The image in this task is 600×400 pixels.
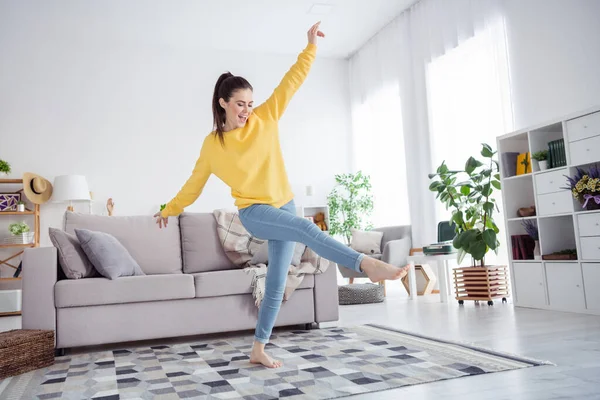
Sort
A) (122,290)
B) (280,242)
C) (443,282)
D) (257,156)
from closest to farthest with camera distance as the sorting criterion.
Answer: (257,156) < (280,242) < (122,290) < (443,282)

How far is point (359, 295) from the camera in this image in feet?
17.3

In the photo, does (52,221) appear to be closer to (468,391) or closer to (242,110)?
(242,110)

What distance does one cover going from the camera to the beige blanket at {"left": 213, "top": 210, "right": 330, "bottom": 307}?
348cm

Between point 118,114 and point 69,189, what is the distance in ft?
4.28

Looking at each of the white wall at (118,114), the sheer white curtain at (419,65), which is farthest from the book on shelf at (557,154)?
the white wall at (118,114)

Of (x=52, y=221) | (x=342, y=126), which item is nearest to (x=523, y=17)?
(x=342, y=126)

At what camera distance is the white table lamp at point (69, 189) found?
6.24 metres

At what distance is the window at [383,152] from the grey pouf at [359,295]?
1910 mm

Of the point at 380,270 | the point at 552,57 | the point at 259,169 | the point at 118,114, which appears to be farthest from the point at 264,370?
the point at 118,114

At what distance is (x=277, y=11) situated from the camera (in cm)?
648

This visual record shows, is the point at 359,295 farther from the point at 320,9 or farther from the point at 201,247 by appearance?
the point at 320,9

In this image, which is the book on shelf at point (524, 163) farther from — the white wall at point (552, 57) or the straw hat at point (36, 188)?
the straw hat at point (36, 188)

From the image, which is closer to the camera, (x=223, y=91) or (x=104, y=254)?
(x=223, y=91)

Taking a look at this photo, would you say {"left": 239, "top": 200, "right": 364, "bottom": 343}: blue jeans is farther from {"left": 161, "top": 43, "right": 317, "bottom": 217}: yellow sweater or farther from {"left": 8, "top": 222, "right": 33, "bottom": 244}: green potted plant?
{"left": 8, "top": 222, "right": 33, "bottom": 244}: green potted plant
